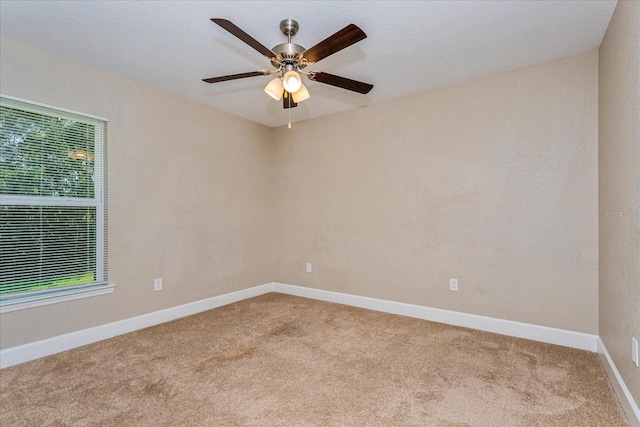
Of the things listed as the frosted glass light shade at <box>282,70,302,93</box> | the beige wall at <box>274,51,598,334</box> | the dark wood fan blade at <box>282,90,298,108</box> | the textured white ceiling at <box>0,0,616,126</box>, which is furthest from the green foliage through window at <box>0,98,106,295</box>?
the beige wall at <box>274,51,598,334</box>

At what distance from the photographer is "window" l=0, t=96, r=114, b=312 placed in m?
2.49

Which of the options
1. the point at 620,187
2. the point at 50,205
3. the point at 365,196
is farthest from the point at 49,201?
the point at 620,187

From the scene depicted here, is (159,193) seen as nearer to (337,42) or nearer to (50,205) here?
(50,205)

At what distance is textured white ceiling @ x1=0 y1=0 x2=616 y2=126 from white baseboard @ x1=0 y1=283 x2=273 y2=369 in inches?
91.1

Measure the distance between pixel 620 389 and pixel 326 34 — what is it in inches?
115

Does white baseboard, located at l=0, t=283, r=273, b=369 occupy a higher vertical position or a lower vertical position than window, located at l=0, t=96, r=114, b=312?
lower

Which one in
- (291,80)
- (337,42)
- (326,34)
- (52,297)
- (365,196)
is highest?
(326,34)

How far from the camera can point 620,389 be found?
1940 millimetres

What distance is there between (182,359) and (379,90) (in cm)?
307

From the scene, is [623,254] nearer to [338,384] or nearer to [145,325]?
[338,384]

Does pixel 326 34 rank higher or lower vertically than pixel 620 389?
higher

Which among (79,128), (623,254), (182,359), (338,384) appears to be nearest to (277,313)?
(182,359)

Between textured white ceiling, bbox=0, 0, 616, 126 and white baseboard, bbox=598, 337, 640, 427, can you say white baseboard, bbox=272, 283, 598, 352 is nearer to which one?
white baseboard, bbox=598, 337, 640, 427

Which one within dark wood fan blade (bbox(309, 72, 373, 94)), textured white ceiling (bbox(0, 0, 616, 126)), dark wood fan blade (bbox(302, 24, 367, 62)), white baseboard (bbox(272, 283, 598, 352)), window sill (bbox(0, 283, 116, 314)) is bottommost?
white baseboard (bbox(272, 283, 598, 352))
